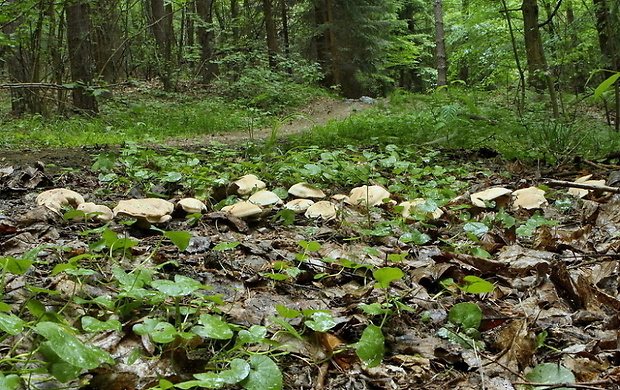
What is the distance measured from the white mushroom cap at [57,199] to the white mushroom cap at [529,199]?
295 cm

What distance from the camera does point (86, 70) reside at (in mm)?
9453

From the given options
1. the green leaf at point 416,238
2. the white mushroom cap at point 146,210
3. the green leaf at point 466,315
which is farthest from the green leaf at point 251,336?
the white mushroom cap at point 146,210

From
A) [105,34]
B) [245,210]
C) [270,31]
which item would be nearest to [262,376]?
[245,210]

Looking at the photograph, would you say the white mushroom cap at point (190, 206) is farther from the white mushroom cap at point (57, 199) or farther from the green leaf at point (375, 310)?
the green leaf at point (375, 310)

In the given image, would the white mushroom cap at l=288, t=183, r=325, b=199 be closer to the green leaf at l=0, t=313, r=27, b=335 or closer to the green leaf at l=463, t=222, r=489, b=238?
the green leaf at l=463, t=222, r=489, b=238

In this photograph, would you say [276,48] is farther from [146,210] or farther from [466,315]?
[466,315]

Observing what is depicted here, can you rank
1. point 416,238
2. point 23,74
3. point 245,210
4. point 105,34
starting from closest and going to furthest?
point 416,238 < point 245,210 < point 23,74 < point 105,34

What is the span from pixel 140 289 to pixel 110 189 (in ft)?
7.72

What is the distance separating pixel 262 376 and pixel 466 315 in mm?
815

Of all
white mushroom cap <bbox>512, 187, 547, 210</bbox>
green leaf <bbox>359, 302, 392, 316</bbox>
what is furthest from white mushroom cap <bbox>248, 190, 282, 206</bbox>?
white mushroom cap <bbox>512, 187, 547, 210</bbox>

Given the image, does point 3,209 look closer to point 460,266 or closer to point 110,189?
point 110,189

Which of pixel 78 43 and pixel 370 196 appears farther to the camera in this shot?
pixel 78 43

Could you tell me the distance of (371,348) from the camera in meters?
1.43

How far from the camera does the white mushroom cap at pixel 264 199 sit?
3.12 m
